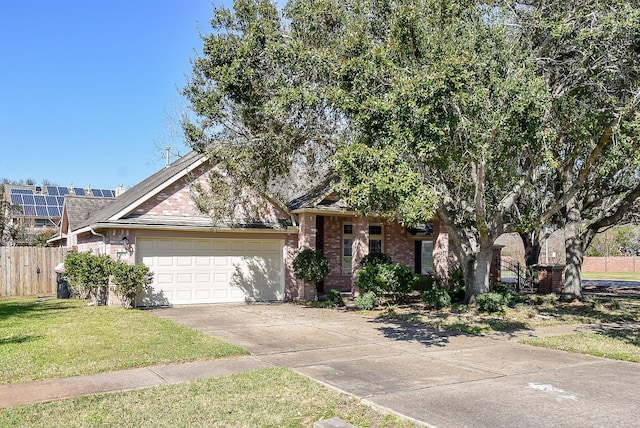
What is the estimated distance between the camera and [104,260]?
16188mm

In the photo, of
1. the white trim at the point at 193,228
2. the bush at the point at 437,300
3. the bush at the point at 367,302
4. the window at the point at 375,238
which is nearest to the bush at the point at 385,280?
the bush at the point at 367,302

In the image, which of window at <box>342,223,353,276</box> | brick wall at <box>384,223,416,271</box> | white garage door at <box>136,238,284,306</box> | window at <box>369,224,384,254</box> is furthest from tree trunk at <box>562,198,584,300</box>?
white garage door at <box>136,238,284,306</box>

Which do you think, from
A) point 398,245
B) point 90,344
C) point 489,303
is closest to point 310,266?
point 398,245

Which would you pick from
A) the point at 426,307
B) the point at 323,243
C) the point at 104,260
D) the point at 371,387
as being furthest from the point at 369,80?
the point at 323,243

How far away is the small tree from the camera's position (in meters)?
18.1

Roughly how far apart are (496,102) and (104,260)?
1192cm

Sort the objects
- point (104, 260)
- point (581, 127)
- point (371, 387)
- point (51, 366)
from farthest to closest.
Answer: point (104, 260)
point (581, 127)
point (51, 366)
point (371, 387)

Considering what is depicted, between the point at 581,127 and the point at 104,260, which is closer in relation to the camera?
the point at 581,127

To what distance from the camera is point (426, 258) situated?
23.7 meters

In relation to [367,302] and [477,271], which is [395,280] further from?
[477,271]

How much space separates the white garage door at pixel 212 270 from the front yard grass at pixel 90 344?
251 cm

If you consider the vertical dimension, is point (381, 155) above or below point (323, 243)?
above

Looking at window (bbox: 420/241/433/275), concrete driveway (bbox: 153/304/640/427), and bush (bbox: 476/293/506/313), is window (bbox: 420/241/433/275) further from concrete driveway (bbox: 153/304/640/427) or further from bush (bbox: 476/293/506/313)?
concrete driveway (bbox: 153/304/640/427)

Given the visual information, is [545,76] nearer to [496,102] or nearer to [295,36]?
[496,102]
